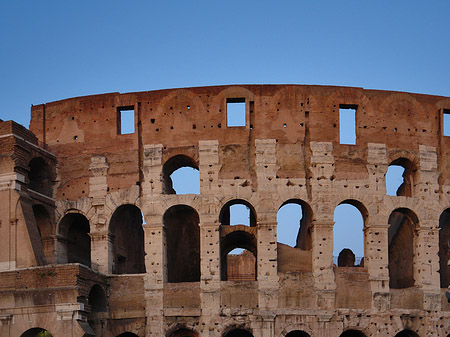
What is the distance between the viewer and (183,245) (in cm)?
2806

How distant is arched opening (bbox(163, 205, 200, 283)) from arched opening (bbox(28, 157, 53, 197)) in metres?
3.95

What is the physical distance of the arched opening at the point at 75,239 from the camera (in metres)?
26.1

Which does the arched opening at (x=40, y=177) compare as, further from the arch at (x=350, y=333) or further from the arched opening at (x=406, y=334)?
the arched opening at (x=406, y=334)

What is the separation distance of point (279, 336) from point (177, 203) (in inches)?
194

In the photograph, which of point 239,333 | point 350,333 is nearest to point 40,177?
point 239,333

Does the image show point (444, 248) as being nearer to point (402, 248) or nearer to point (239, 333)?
point (402, 248)

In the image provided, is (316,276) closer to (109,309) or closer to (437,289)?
(437,289)

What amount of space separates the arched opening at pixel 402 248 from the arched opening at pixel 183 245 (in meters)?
6.46

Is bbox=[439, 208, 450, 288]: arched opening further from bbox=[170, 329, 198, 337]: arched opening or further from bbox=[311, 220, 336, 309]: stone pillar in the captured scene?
bbox=[170, 329, 198, 337]: arched opening

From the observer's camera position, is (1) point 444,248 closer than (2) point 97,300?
No

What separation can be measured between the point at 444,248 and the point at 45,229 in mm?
12973

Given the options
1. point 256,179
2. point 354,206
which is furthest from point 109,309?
point 354,206

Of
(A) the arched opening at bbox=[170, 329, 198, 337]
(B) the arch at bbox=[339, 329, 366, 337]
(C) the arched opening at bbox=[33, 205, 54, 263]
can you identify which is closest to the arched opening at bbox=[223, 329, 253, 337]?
(A) the arched opening at bbox=[170, 329, 198, 337]

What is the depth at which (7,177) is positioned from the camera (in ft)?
79.5
